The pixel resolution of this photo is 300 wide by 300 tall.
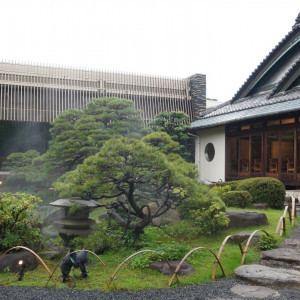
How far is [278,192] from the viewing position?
36.3ft

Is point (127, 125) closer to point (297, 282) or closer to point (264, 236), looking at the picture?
point (264, 236)

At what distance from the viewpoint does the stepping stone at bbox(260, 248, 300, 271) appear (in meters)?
6.25

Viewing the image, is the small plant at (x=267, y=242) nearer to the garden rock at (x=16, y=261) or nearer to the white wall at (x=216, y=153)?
the garden rock at (x=16, y=261)

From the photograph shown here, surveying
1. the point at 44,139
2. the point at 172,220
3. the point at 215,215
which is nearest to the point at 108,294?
the point at 215,215

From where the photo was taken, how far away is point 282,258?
636cm

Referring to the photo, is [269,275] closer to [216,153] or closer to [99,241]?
[99,241]

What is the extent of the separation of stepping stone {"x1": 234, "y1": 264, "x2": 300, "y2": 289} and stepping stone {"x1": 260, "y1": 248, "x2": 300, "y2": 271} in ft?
1.05

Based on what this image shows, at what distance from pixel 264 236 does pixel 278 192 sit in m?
3.97

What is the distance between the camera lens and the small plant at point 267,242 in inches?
287

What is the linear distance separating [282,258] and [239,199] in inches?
164

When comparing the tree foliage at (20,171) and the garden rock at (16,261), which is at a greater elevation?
the tree foliage at (20,171)

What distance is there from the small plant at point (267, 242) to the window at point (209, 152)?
10805 millimetres

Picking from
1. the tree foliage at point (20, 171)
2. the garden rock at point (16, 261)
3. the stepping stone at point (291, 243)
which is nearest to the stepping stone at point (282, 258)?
the stepping stone at point (291, 243)

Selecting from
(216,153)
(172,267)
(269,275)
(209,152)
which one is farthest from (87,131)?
(209,152)
